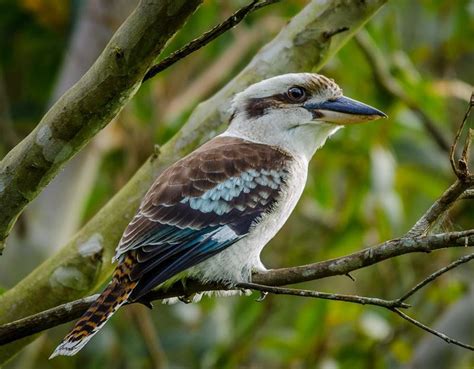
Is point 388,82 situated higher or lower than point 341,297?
lower

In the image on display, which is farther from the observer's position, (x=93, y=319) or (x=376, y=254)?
(x=93, y=319)

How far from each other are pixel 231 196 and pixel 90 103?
91cm

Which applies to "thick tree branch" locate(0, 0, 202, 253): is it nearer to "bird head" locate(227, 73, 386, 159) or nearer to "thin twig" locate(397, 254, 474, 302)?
"thin twig" locate(397, 254, 474, 302)

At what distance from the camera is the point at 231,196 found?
301 centimetres

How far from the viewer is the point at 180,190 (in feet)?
9.56

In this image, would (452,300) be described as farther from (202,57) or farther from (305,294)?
(305,294)

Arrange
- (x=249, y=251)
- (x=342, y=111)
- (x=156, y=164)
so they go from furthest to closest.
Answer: (x=342, y=111)
(x=156, y=164)
(x=249, y=251)

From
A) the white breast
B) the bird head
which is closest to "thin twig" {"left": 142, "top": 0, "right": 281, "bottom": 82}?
the white breast

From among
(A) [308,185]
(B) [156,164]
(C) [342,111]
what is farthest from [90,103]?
(A) [308,185]

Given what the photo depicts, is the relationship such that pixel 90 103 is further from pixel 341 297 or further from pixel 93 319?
pixel 341 297

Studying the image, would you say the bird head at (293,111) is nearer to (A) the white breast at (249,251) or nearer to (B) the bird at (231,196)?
(B) the bird at (231,196)

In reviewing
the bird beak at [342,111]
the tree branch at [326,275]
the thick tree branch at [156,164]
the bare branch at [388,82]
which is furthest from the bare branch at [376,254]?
the bare branch at [388,82]

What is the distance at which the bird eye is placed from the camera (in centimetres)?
335

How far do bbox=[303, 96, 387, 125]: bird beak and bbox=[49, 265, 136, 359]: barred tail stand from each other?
1.03 m
